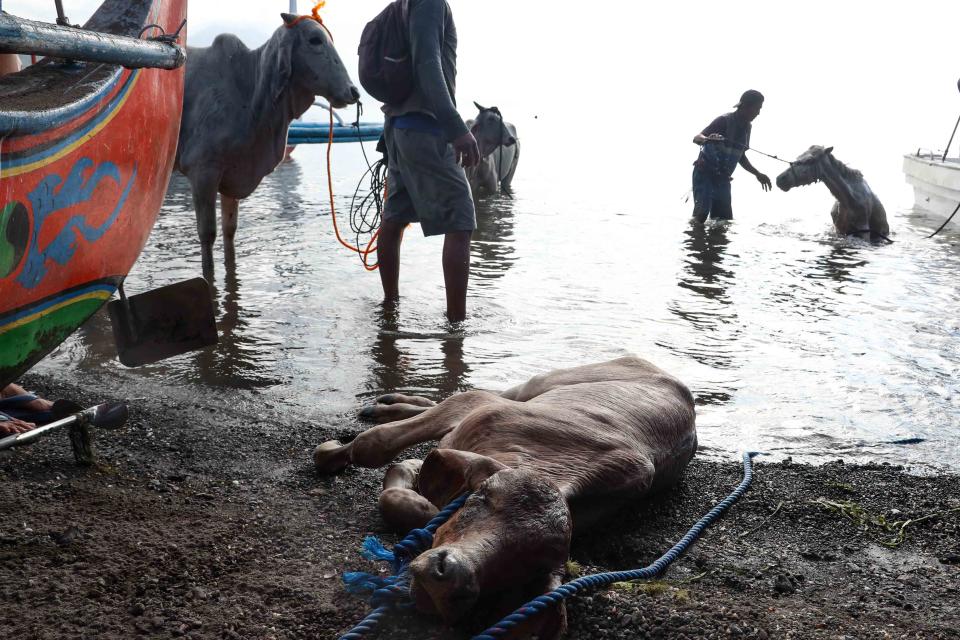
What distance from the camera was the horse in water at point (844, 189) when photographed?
506 inches

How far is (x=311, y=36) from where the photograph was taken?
679 cm

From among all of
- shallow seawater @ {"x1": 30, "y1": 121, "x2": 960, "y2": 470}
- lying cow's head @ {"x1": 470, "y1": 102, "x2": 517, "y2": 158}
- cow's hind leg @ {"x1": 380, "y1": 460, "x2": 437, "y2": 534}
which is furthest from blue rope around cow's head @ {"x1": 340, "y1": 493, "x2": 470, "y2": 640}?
lying cow's head @ {"x1": 470, "y1": 102, "x2": 517, "y2": 158}

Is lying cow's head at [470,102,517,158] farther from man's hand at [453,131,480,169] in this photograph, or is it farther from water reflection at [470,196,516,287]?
man's hand at [453,131,480,169]

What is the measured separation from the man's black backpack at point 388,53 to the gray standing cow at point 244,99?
1064 millimetres

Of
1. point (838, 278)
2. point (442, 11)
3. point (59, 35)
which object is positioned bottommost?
point (838, 278)

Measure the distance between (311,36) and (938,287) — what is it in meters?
6.75

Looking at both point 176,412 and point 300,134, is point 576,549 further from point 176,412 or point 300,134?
point 300,134

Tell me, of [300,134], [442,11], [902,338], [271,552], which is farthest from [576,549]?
[300,134]

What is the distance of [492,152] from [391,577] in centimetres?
1215

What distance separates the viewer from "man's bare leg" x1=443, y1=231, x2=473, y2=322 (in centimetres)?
607

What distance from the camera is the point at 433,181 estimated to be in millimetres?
5945

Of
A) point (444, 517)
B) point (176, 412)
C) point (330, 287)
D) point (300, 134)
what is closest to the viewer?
point (444, 517)

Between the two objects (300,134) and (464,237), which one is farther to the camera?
(300,134)

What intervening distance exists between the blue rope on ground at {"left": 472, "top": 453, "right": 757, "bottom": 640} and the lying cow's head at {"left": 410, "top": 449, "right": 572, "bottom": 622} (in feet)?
0.25
